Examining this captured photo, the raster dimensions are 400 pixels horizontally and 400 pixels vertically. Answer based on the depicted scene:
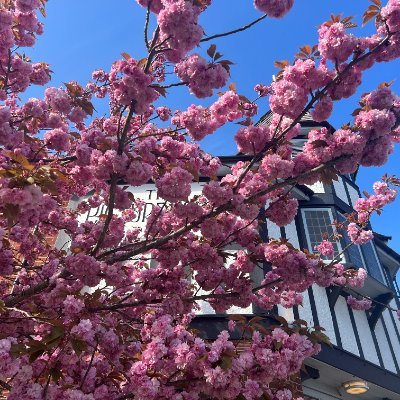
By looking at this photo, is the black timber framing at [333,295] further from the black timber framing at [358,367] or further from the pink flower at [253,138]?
the pink flower at [253,138]

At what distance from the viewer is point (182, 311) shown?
13.1 feet

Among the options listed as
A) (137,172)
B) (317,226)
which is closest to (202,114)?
(137,172)

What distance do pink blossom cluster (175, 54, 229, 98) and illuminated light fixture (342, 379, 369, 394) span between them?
25.7 ft

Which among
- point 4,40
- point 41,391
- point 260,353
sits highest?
point 4,40

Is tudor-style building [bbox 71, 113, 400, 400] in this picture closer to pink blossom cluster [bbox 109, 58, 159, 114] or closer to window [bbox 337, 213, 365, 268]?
window [bbox 337, 213, 365, 268]

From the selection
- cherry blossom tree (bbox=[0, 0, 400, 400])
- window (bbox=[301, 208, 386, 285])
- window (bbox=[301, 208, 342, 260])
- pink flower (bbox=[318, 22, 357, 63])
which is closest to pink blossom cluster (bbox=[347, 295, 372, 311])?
window (bbox=[301, 208, 386, 285])

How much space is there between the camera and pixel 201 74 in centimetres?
389

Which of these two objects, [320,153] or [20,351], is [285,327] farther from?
[20,351]

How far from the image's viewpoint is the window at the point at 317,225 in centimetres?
1004

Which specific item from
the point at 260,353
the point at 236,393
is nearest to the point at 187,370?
the point at 236,393

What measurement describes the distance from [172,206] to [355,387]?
7322 millimetres

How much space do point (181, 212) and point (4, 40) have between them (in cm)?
297

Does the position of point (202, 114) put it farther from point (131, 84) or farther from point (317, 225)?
point (317, 225)

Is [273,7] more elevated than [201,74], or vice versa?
[273,7]
